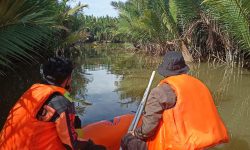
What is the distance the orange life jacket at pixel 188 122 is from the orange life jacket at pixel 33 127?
945 mm

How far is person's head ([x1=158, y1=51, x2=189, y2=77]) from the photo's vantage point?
11.9 feet

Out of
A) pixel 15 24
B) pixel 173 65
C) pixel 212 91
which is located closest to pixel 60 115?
pixel 173 65

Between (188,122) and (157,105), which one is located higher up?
(157,105)

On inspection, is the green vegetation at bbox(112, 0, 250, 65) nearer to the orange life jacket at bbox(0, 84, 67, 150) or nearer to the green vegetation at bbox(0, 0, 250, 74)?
the green vegetation at bbox(0, 0, 250, 74)

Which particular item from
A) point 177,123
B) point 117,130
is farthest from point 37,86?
point 117,130

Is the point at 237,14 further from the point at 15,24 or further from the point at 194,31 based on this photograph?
the point at 15,24

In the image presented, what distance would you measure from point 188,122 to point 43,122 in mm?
1278

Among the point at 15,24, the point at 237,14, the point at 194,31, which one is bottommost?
the point at 15,24

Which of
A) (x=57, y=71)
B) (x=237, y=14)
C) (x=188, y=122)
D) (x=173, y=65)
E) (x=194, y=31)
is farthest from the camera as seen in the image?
(x=194, y=31)

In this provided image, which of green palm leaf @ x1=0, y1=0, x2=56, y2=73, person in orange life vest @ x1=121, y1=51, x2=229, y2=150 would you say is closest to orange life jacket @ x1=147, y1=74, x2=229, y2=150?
person in orange life vest @ x1=121, y1=51, x2=229, y2=150

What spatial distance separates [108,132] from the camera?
4.73 metres

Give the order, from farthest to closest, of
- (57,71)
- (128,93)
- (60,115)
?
1. (128,93)
2. (57,71)
3. (60,115)

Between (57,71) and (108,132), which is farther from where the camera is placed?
(108,132)

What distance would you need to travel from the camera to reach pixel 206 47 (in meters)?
17.7
